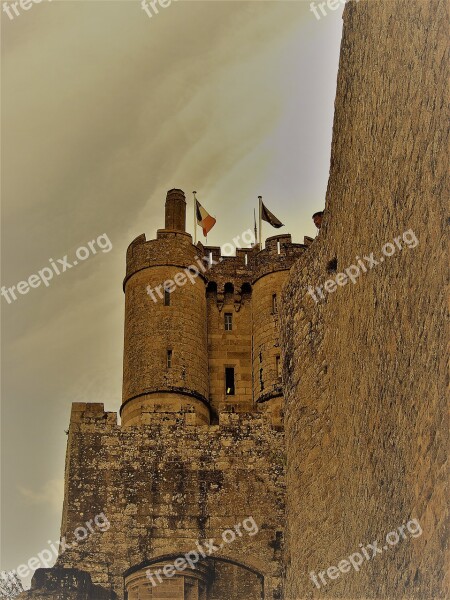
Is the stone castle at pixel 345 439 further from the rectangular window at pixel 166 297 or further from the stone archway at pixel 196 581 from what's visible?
the rectangular window at pixel 166 297

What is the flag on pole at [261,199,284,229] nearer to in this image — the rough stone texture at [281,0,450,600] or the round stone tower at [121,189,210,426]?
the round stone tower at [121,189,210,426]

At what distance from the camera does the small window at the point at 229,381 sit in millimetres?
26188

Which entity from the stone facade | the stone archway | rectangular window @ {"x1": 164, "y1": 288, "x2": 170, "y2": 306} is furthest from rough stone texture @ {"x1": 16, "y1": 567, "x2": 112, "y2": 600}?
rectangular window @ {"x1": 164, "y1": 288, "x2": 170, "y2": 306}

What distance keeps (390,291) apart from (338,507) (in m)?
2.46

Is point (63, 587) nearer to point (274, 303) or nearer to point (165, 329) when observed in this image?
point (165, 329)

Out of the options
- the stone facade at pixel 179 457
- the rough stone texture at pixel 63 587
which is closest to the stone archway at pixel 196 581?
the stone facade at pixel 179 457

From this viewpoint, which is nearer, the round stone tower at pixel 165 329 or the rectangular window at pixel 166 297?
the round stone tower at pixel 165 329

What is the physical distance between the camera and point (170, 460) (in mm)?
21844

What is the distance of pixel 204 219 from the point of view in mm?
29453

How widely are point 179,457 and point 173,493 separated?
855 mm

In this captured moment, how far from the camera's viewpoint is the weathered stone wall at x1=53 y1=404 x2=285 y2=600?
20.8 metres

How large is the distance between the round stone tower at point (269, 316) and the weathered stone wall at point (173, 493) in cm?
244

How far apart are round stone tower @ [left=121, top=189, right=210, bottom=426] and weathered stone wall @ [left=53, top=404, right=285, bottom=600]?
1711 mm

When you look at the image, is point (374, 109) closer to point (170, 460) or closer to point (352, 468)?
point (352, 468)
